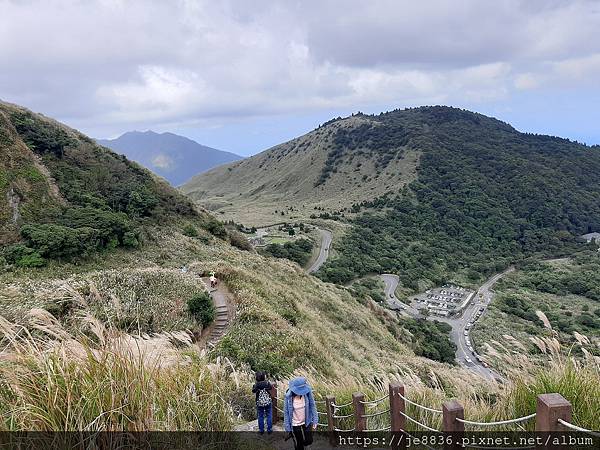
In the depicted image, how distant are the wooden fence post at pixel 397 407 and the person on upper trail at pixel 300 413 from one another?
116 centimetres

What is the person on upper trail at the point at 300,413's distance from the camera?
549cm

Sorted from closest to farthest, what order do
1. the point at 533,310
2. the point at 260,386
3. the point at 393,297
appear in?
the point at 260,386
the point at 533,310
the point at 393,297

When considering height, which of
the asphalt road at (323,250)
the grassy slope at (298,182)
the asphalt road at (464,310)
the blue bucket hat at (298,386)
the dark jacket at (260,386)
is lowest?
the asphalt road at (464,310)

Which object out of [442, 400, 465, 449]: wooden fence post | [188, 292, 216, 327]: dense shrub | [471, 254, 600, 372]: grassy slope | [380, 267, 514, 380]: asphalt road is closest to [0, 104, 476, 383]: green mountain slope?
[188, 292, 216, 327]: dense shrub

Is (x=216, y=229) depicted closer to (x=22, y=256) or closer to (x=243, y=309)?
(x=22, y=256)

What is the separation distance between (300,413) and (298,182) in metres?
145

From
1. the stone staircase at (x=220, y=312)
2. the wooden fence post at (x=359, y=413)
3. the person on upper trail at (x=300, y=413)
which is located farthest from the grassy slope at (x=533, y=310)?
the person on upper trail at (x=300, y=413)

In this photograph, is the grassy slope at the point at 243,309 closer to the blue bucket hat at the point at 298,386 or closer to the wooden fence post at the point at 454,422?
the blue bucket hat at the point at 298,386

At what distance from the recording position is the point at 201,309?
50.0ft

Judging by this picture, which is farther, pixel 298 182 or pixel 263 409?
pixel 298 182

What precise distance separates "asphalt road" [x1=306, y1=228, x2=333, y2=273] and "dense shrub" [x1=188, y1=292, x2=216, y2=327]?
50.0 m

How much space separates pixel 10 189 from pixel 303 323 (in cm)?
2005

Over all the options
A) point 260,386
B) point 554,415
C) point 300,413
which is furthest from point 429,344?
point 554,415

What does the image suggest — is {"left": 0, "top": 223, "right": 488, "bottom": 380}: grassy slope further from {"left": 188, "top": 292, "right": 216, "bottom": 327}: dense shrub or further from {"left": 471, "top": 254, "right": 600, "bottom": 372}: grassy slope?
{"left": 471, "top": 254, "right": 600, "bottom": 372}: grassy slope
